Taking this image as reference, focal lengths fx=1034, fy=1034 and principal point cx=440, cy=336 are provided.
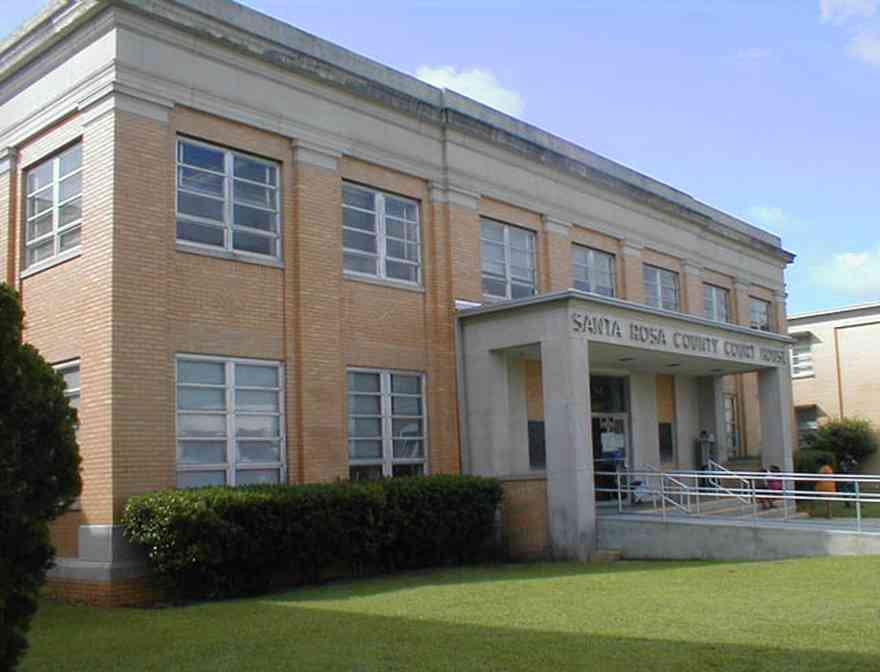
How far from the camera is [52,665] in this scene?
927 cm

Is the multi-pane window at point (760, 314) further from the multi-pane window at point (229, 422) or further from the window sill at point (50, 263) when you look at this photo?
the window sill at point (50, 263)

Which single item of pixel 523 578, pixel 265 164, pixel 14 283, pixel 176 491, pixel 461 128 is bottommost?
pixel 523 578

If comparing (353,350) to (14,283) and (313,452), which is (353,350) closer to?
(313,452)

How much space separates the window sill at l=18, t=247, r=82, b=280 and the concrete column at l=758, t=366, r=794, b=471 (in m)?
17.1

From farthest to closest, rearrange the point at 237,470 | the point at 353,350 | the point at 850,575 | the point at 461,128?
the point at 461,128
the point at 353,350
the point at 237,470
the point at 850,575

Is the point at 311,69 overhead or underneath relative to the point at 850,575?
overhead

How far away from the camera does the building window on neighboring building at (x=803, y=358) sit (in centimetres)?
4328

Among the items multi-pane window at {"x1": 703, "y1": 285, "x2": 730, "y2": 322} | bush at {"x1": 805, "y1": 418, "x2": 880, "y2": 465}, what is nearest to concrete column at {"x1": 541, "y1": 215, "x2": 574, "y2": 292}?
multi-pane window at {"x1": 703, "y1": 285, "x2": 730, "y2": 322}

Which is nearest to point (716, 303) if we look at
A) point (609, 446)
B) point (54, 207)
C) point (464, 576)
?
point (609, 446)

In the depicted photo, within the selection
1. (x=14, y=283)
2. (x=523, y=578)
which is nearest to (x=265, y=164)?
(x=14, y=283)

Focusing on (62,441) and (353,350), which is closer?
(62,441)

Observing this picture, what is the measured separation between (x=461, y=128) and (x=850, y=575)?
11.9 metres

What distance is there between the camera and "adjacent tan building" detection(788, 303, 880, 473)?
41.5 m

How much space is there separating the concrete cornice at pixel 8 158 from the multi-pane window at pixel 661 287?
51.9 feet
